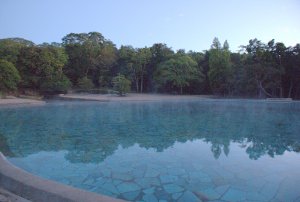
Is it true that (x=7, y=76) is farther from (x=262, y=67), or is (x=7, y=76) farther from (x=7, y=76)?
(x=262, y=67)

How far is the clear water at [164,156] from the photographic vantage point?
4148 millimetres

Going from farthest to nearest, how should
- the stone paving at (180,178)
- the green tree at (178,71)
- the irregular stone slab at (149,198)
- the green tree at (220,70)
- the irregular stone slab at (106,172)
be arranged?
the green tree at (178,71) → the green tree at (220,70) → the irregular stone slab at (106,172) → the stone paving at (180,178) → the irregular stone slab at (149,198)

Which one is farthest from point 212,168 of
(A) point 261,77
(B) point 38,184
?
(A) point 261,77

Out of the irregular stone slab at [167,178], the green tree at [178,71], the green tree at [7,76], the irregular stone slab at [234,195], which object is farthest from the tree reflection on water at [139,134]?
the green tree at [178,71]

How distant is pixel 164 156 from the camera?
19.9 ft

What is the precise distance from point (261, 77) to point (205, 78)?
646cm

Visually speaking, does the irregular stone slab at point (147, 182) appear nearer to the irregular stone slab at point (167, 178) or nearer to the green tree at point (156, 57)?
the irregular stone slab at point (167, 178)

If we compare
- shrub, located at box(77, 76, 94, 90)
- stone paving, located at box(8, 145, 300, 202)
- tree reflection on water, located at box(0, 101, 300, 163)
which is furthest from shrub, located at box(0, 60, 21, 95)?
stone paving, located at box(8, 145, 300, 202)

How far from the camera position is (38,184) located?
3115 mm

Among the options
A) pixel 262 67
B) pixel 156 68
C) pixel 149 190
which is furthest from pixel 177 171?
pixel 156 68

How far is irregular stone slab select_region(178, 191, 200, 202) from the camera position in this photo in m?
3.76

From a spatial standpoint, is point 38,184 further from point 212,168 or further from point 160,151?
point 160,151

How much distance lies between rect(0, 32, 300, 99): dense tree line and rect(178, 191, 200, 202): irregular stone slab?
1870 cm

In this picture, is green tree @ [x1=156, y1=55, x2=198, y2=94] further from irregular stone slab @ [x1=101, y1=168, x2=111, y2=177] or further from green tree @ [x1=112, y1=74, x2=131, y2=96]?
irregular stone slab @ [x1=101, y1=168, x2=111, y2=177]
